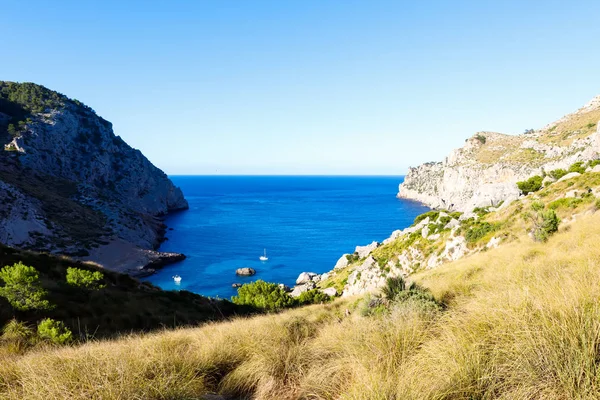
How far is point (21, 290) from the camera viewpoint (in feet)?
38.7

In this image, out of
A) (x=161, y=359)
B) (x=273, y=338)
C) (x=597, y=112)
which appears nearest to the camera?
(x=161, y=359)

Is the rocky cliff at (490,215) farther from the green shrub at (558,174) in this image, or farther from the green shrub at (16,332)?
the green shrub at (16,332)

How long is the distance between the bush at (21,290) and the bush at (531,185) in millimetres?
49327

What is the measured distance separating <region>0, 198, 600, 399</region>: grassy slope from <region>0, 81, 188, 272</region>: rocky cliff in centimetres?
6740

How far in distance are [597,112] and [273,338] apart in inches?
5028

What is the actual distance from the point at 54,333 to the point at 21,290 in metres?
4.30

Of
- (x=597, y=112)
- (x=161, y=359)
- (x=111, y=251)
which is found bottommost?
(x=111, y=251)

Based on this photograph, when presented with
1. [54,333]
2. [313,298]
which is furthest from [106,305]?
[313,298]

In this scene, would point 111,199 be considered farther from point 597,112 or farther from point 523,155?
point 597,112

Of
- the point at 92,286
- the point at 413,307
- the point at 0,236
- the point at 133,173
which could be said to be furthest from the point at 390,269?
the point at 133,173

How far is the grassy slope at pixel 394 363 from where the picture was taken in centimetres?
296

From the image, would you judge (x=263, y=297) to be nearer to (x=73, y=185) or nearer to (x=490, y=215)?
(x=490, y=215)

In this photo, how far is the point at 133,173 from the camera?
4958 inches

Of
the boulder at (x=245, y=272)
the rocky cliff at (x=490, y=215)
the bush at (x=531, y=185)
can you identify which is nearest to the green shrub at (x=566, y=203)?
the rocky cliff at (x=490, y=215)
